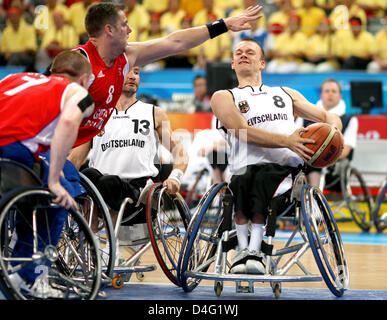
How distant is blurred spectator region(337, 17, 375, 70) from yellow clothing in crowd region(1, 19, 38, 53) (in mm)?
5893

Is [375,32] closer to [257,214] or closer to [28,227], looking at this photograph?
[257,214]

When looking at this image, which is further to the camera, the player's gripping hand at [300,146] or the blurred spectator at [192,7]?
the blurred spectator at [192,7]

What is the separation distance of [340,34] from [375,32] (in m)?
0.96

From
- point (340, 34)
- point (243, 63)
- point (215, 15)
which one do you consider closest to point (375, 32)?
point (340, 34)

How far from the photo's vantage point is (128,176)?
5.71 meters

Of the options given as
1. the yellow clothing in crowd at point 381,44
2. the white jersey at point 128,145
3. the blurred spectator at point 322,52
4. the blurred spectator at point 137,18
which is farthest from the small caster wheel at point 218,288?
the blurred spectator at point 137,18

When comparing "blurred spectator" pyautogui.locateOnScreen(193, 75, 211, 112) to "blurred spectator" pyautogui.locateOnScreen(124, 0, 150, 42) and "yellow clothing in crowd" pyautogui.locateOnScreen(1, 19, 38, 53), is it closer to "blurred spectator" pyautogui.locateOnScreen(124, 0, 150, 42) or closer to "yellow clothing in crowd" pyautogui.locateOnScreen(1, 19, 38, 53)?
"blurred spectator" pyautogui.locateOnScreen(124, 0, 150, 42)

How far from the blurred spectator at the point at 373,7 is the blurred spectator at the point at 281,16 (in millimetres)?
1331

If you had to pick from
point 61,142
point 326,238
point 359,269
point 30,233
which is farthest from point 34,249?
point 359,269

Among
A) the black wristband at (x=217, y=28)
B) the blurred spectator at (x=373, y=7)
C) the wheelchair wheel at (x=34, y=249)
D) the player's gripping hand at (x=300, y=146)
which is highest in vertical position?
the blurred spectator at (x=373, y=7)

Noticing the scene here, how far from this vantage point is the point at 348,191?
32.0 ft

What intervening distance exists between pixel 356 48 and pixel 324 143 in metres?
8.85

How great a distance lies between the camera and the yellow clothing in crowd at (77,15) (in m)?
14.9

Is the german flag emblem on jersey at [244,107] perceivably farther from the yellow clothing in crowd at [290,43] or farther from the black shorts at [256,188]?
the yellow clothing in crowd at [290,43]
